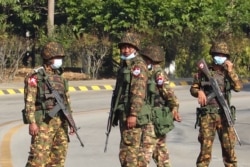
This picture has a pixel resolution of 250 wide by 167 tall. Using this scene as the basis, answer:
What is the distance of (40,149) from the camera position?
8578 millimetres

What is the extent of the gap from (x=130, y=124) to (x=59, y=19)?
28.7 metres

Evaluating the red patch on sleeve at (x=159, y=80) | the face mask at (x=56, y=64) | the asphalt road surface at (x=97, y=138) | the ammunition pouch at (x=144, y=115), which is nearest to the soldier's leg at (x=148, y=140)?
the ammunition pouch at (x=144, y=115)

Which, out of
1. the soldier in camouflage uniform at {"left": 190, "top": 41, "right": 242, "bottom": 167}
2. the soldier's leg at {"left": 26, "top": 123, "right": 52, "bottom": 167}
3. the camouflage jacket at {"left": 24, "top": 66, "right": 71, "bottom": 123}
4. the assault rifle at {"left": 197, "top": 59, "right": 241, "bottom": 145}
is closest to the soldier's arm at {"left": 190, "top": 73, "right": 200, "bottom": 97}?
the soldier in camouflage uniform at {"left": 190, "top": 41, "right": 242, "bottom": 167}

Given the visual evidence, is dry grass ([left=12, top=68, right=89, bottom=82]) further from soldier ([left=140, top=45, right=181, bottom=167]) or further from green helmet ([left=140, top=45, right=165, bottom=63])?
green helmet ([left=140, top=45, right=165, bottom=63])

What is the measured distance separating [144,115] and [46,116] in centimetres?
102

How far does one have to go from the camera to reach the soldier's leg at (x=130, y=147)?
8328 mm

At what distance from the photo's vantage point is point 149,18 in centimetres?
3198

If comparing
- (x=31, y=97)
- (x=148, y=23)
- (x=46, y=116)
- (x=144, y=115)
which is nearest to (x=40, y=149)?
(x=46, y=116)

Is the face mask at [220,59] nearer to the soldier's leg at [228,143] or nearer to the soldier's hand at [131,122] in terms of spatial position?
the soldier's leg at [228,143]

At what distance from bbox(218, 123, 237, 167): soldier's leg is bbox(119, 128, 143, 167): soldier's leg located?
1307 millimetres

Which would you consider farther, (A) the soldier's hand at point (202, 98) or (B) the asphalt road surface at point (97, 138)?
(B) the asphalt road surface at point (97, 138)

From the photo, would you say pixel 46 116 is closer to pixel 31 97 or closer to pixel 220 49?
pixel 31 97

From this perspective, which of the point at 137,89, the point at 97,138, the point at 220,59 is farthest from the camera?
the point at 97,138

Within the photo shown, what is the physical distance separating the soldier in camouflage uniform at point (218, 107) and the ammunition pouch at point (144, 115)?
36.8 inches
